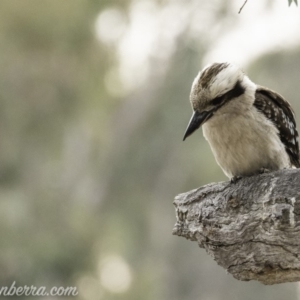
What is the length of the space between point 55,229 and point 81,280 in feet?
1.76

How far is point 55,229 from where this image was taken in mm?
6555

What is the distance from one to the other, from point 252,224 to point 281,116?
0.83 m

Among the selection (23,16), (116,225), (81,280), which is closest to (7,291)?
(81,280)

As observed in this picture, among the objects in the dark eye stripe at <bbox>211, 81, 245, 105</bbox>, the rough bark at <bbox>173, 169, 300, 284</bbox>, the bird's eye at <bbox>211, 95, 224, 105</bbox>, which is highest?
the dark eye stripe at <bbox>211, 81, 245, 105</bbox>

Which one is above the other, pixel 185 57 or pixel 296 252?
pixel 185 57

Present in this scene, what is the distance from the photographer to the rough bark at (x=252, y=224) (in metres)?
2.18

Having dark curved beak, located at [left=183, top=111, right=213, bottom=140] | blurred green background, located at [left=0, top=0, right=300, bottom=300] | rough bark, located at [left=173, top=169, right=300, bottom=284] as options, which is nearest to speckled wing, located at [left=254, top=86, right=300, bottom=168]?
dark curved beak, located at [left=183, top=111, right=213, bottom=140]

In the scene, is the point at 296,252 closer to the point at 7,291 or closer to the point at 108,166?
the point at 7,291

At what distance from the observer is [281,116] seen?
2967 mm

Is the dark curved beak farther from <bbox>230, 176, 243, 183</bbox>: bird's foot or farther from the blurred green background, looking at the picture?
the blurred green background

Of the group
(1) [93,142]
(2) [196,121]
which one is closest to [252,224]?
(2) [196,121]

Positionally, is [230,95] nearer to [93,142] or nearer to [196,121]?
[196,121]

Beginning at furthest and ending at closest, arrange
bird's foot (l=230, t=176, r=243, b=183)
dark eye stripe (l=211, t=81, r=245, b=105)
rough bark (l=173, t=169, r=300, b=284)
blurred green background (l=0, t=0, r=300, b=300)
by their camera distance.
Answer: blurred green background (l=0, t=0, r=300, b=300)
dark eye stripe (l=211, t=81, r=245, b=105)
bird's foot (l=230, t=176, r=243, b=183)
rough bark (l=173, t=169, r=300, b=284)

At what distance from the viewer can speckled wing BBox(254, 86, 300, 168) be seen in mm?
2895
